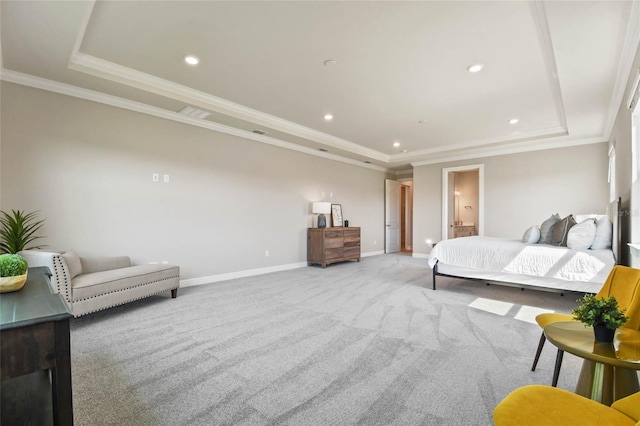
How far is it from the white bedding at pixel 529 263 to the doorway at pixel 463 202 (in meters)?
3.11

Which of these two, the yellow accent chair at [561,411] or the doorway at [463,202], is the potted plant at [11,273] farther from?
the doorway at [463,202]

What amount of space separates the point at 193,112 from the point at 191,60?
4.18 feet

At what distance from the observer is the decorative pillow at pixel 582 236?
3.43 m

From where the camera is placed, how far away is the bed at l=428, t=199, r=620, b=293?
323cm

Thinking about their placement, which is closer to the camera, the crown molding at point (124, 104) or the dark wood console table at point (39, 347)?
the dark wood console table at point (39, 347)

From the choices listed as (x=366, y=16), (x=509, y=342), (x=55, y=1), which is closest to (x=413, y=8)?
(x=366, y=16)

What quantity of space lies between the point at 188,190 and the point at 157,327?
7.50 ft

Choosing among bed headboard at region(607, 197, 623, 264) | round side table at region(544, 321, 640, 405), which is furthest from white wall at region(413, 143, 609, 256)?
round side table at region(544, 321, 640, 405)

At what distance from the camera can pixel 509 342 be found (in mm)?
2537

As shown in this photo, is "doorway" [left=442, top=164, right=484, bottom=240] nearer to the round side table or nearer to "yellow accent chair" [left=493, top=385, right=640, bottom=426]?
the round side table

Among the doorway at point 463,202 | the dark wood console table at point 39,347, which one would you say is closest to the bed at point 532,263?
the doorway at point 463,202

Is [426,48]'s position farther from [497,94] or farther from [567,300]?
[567,300]

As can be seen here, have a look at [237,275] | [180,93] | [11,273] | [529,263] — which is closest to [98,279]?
[11,273]

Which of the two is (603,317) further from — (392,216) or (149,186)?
(392,216)
